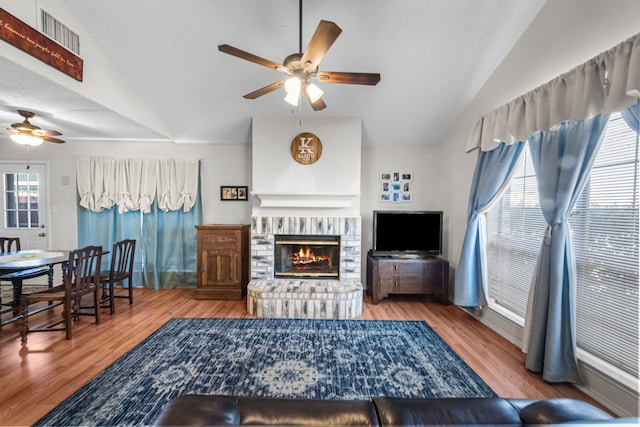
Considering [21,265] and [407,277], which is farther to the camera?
[407,277]

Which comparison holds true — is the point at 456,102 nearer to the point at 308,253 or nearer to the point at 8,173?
the point at 308,253

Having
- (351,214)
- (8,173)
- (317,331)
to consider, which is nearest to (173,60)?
(351,214)

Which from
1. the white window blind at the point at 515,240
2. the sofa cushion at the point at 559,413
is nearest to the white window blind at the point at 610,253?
the white window blind at the point at 515,240

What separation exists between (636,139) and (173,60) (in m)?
3.85

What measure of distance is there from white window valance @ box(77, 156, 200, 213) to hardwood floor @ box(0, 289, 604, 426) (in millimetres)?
1474

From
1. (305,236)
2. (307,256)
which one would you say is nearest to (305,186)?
(305,236)

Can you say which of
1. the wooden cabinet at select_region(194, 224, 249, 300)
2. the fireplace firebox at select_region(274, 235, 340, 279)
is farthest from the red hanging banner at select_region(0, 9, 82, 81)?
the fireplace firebox at select_region(274, 235, 340, 279)

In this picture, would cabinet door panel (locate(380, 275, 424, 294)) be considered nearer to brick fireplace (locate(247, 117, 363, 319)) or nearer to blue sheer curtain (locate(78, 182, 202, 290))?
brick fireplace (locate(247, 117, 363, 319))

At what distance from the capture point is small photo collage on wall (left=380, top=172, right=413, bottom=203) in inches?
162

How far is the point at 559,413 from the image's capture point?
0.89 m

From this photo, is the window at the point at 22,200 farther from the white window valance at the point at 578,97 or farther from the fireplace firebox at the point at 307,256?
the white window valance at the point at 578,97

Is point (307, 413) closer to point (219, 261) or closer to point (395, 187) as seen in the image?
point (219, 261)

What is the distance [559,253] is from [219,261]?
12.1 ft

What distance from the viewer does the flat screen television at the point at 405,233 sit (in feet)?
11.8
